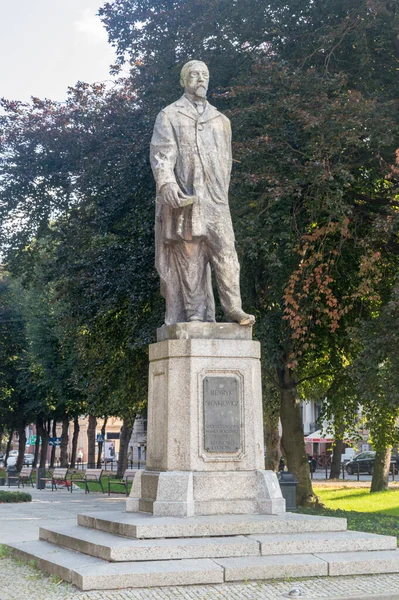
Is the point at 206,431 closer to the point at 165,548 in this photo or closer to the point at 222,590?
the point at 165,548

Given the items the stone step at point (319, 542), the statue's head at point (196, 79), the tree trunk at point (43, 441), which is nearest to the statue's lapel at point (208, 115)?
the statue's head at point (196, 79)

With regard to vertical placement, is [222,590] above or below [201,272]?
below

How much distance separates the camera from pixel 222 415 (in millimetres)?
9258

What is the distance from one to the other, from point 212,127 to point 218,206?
0.93 m

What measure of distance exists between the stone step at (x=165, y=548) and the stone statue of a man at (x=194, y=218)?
2569 millimetres

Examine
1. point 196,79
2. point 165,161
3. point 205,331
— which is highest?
point 196,79

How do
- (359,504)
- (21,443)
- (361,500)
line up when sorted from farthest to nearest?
(21,443), (361,500), (359,504)

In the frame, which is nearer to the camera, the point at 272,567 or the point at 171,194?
the point at 272,567

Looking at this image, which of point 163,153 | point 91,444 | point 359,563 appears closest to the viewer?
point 359,563

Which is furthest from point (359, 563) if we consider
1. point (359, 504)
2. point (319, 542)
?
point (359, 504)

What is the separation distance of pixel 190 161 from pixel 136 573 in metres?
4.66

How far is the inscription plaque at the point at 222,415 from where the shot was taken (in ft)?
30.1

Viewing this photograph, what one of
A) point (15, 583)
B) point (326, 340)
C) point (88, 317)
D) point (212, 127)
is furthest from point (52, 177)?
point (15, 583)

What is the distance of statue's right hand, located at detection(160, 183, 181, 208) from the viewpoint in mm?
9492
